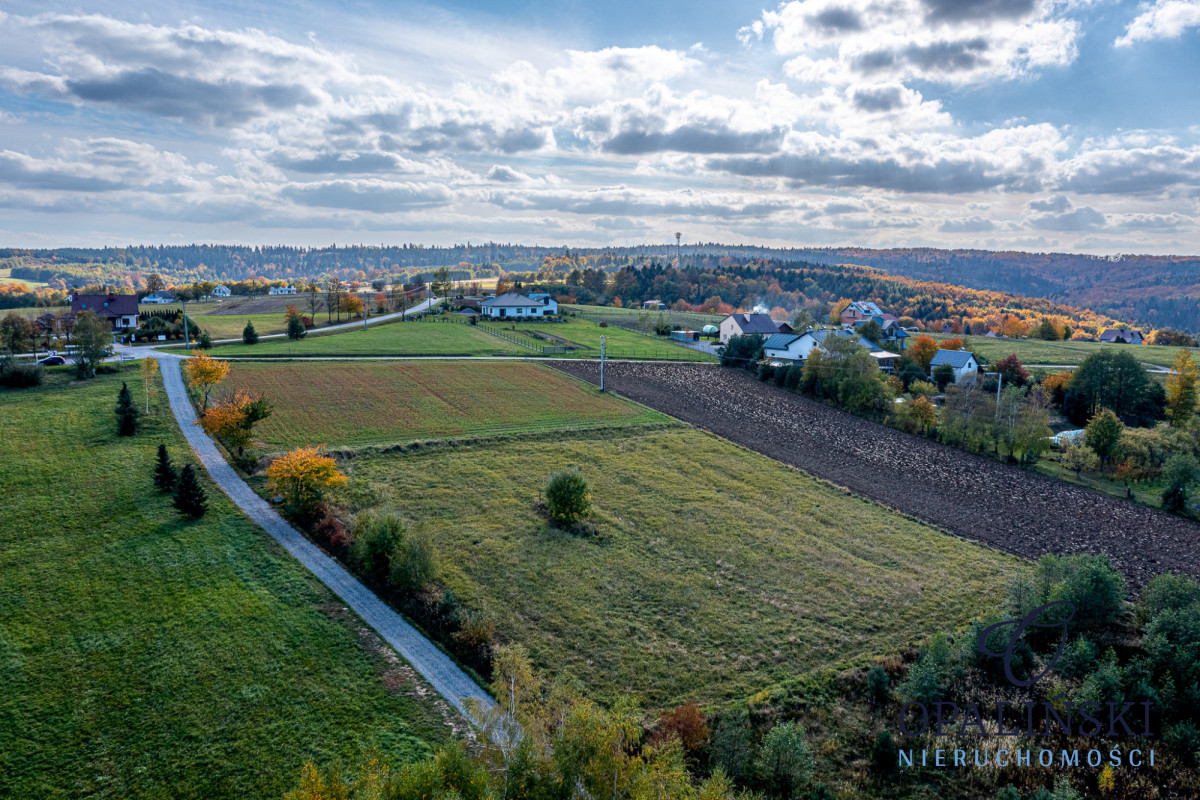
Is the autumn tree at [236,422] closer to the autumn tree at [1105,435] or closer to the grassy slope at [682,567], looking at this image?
the grassy slope at [682,567]

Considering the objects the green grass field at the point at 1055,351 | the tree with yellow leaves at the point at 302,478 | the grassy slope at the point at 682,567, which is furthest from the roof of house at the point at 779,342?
the tree with yellow leaves at the point at 302,478

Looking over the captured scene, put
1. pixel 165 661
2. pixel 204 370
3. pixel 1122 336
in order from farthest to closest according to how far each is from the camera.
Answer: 1. pixel 1122 336
2. pixel 204 370
3. pixel 165 661

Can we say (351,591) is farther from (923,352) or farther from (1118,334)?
(1118,334)

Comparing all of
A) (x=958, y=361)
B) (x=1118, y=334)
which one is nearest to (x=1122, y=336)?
(x=1118, y=334)

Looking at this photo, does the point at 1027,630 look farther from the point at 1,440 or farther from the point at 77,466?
the point at 1,440

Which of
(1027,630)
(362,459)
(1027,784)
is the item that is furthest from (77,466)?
(1027,630)
